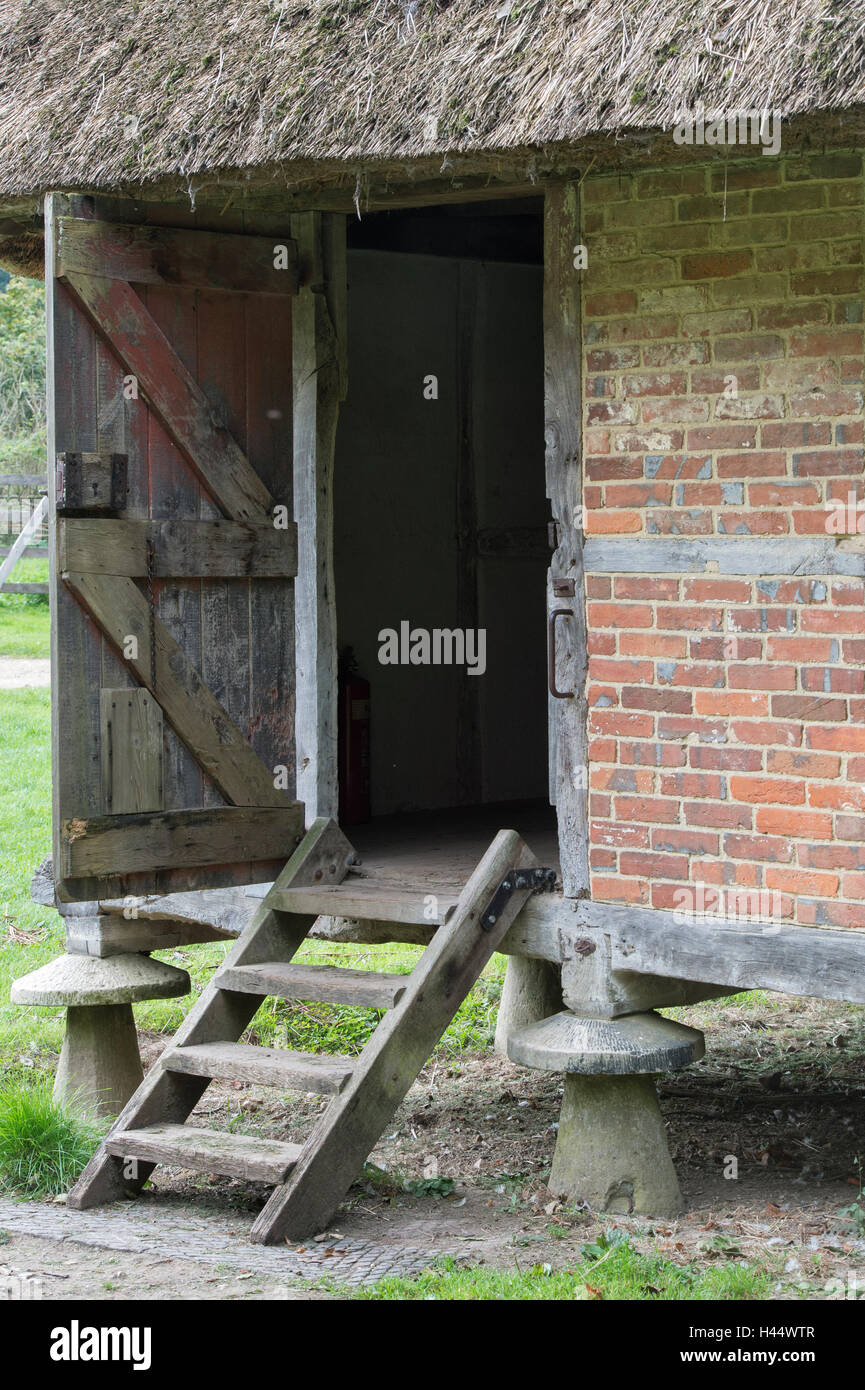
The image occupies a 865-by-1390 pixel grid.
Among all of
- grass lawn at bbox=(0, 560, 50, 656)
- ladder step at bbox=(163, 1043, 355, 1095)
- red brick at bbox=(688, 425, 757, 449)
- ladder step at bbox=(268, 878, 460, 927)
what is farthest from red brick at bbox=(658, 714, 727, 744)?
grass lawn at bbox=(0, 560, 50, 656)

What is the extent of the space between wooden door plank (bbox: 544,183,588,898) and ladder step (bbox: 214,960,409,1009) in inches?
27.9

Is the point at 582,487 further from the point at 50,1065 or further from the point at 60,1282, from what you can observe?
the point at 50,1065

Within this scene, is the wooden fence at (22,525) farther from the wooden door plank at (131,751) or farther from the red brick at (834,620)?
the red brick at (834,620)

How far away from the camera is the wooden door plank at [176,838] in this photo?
17.8 ft

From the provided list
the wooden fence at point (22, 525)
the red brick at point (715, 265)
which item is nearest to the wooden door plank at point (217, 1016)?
the red brick at point (715, 265)

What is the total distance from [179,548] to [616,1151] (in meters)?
2.46

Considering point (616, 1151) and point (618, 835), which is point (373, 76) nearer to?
point (618, 835)

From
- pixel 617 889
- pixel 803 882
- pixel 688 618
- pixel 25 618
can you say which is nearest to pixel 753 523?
pixel 688 618

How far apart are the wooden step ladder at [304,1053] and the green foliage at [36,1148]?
11.4 inches

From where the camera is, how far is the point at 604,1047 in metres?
5.37

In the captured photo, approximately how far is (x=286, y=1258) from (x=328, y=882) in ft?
5.06

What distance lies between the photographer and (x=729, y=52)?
4473mm

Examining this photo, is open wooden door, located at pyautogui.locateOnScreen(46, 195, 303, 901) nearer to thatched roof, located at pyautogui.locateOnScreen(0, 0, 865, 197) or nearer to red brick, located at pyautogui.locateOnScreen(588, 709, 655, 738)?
thatched roof, located at pyautogui.locateOnScreen(0, 0, 865, 197)

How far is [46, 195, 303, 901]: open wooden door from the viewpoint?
17.8ft
